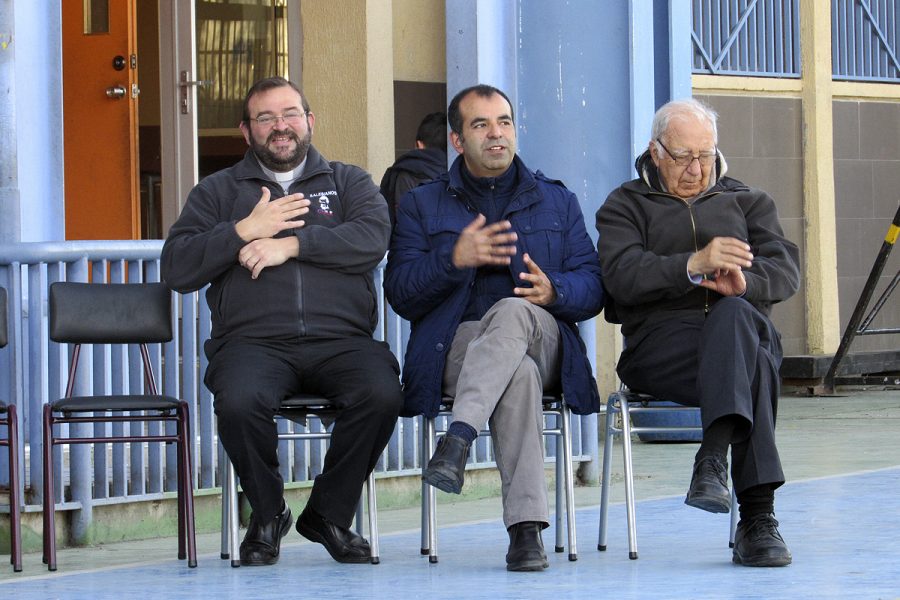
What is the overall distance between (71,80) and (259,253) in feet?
12.2

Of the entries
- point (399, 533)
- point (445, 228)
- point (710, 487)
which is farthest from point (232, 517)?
point (710, 487)

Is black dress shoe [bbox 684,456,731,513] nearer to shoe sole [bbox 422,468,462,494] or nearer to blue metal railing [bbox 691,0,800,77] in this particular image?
shoe sole [bbox 422,468,462,494]

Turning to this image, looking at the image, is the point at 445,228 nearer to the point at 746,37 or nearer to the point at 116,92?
the point at 116,92

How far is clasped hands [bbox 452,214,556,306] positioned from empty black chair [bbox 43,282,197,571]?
0.99 metres

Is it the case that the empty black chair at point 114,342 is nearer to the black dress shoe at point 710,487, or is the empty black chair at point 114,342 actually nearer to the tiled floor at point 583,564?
the tiled floor at point 583,564

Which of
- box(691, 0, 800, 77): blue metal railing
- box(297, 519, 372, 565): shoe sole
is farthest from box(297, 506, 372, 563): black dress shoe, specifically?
box(691, 0, 800, 77): blue metal railing

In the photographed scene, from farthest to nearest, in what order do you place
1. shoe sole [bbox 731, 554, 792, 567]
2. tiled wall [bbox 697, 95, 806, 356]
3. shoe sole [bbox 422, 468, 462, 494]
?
tiled wall [bbox 697, 95, 806, 356] → shoe sole [bbox 731, 554, 792, 567] → shoe sole [bbox 422, 468, 462, 494]

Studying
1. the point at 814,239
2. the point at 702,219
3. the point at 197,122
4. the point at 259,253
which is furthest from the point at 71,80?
the point at 814,239

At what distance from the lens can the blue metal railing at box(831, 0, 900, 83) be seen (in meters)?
11.8

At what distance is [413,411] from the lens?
202 inches

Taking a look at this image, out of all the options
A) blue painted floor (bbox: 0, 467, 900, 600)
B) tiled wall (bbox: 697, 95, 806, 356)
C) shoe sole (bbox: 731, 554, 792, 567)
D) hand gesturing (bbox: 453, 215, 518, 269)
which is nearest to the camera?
blue painted floor (bbox: 0, 467, 900, 600)

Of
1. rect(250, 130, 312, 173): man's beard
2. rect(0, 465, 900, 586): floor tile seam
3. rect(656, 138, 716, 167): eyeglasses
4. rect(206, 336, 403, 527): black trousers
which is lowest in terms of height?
rect(0, 465, 900, 586): floor tile seam

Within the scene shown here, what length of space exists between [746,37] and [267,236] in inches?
265

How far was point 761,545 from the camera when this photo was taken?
4.80 m
